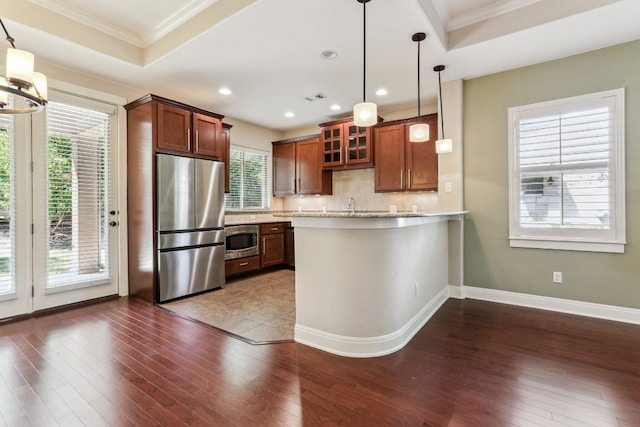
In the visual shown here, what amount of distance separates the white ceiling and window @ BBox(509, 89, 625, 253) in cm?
64

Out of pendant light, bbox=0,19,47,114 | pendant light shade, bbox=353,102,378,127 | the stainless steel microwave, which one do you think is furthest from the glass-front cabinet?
pendant light, bbox=0,19,47,114

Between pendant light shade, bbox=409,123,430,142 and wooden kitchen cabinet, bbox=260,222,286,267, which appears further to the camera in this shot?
wooden kitchen cabinet, bbox=260,222,286,267

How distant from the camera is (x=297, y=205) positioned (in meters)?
6.55

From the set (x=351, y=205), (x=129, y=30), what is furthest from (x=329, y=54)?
(x=351, y=205)

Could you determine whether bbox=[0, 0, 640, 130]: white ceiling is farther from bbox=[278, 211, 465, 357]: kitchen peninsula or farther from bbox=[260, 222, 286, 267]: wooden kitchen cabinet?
bbox=[260, 222, 286, 267]: wooden kitchen cabinet

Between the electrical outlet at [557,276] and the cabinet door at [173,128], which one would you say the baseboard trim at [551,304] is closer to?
the electrical outlet at [557,276]

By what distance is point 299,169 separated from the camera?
606cm

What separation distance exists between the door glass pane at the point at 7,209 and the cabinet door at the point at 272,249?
3173 mm

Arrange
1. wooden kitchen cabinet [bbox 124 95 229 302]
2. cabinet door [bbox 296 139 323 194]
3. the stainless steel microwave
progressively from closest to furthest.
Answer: wooden kitchen cabinet [bbox 124 95 229 302] → the stainless steel microwave → cabinet door [bbox 296 139 323 194]

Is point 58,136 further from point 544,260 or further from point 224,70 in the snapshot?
point 544,260

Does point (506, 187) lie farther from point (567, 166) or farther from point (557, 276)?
point (557, 276)

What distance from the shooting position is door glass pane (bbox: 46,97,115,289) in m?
3.48

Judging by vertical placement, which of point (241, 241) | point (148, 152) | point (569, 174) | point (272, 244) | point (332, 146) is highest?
point (332, 146)

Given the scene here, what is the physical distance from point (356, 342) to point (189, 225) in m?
2.72
